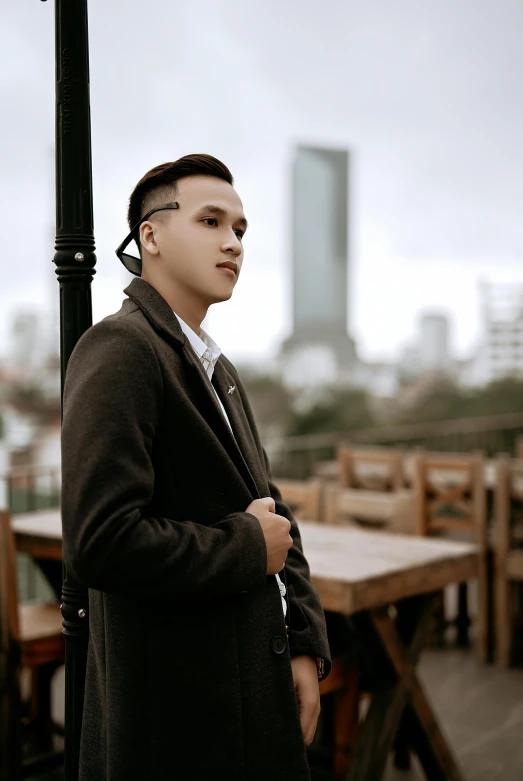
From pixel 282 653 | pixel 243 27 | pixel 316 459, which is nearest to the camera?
pixel 282 653

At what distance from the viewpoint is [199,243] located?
4.17 ft

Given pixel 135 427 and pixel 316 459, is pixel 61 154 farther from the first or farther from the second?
pixel 316 459

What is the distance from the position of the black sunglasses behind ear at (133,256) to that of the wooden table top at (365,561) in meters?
1.10

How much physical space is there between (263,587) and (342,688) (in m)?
1.41

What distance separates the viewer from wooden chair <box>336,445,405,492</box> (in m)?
4.34

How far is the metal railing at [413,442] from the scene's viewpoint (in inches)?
303

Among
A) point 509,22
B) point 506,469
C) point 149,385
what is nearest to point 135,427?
point 149,385

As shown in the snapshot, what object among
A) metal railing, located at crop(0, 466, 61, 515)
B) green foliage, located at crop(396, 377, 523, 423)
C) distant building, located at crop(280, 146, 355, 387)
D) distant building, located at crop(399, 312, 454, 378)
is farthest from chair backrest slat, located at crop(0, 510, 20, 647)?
distant building, located at crop(399, 312, 454, 378)

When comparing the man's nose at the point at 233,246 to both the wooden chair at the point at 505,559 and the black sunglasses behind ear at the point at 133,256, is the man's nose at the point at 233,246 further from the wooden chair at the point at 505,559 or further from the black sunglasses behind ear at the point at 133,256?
the wooden chair at the point at 505,559

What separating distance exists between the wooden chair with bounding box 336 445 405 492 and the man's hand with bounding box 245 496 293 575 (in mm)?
3126

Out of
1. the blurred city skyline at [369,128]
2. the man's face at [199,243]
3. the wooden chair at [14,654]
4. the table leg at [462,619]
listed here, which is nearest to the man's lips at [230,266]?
the man's face at [199,243]

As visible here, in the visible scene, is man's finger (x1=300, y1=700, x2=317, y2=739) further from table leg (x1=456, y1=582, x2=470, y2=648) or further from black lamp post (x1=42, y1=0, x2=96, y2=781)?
table leg (x1=456, y1=582, x2=470, y2=648)

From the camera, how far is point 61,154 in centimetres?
142

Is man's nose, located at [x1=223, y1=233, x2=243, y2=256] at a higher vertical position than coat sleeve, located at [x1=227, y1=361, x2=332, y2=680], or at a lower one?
higher
